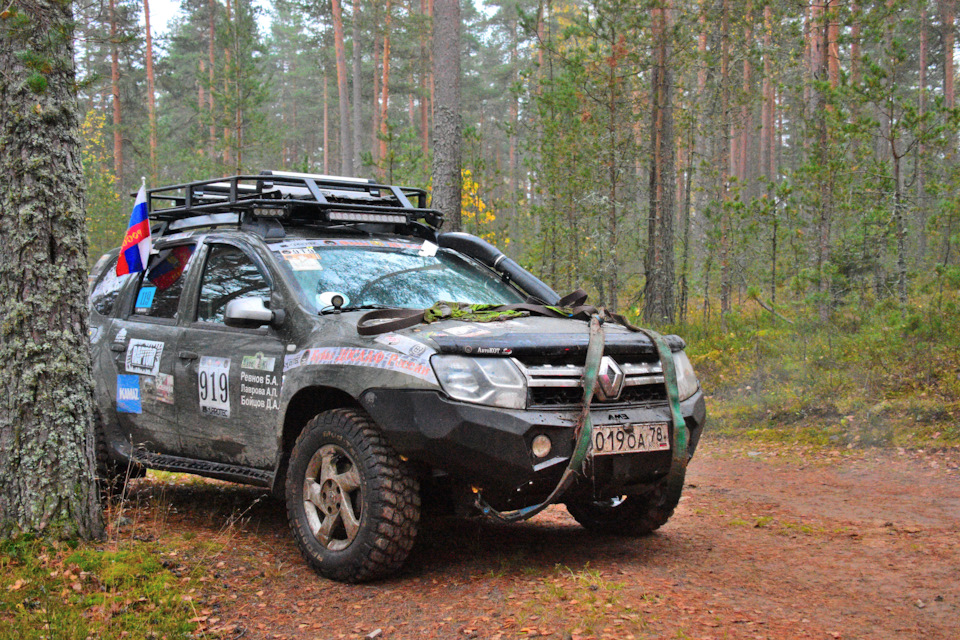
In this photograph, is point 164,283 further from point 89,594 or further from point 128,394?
point 89,594

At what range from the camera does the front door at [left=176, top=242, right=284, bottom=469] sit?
4.64 meters

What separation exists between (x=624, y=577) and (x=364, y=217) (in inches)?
117

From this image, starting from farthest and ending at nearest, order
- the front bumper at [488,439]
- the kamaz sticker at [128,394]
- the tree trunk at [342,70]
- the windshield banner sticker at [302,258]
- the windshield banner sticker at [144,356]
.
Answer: the tree trunk at [342,70] < the kamaz sticker at [128,394] < the windshield banner sticker at [144,356] < the windshield banner sticker at [302,258] < the front bumper at [488,439]

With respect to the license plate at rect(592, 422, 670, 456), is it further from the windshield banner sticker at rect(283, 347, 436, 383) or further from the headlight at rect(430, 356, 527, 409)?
the windshield banner sticker at rect(283, 347, 436, 383)

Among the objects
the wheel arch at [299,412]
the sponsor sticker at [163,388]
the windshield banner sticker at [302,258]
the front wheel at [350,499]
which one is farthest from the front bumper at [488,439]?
the sponsor sticker at [163,388]

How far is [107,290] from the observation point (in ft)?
20.3

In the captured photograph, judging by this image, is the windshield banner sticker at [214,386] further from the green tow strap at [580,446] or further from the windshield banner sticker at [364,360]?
the green tow strap at [580,446]

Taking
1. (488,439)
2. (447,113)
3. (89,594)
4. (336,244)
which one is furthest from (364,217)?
(447,113)

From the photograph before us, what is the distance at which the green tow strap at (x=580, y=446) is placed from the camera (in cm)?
377

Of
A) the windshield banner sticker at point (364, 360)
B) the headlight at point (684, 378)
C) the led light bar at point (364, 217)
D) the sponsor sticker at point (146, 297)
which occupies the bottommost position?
the headlight at point (684, 378)

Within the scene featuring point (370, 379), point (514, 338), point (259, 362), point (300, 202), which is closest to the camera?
point (514, 338)

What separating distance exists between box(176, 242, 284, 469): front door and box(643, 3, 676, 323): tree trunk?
9.04 metres

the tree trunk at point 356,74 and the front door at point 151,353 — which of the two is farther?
the tree trunk at point 356,74

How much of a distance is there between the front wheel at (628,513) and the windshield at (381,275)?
143 centimetres
